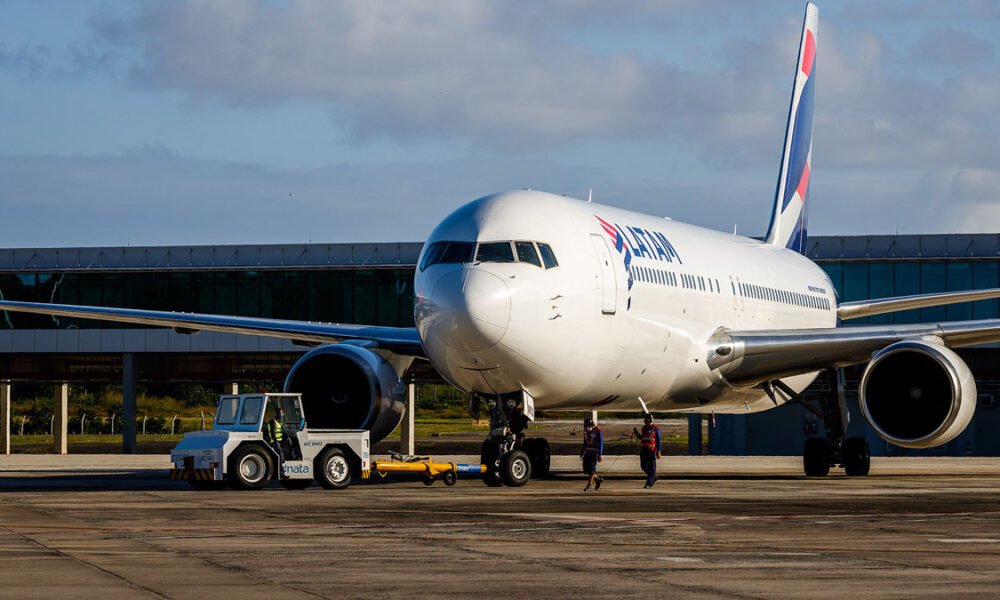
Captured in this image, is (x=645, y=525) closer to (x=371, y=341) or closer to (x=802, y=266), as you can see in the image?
(x=371, y=341)

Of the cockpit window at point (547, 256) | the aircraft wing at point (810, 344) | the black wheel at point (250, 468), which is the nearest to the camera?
the cockpit window at point (547, 256)

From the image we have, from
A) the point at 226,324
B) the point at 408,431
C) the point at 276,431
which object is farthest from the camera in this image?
the point at 408,431

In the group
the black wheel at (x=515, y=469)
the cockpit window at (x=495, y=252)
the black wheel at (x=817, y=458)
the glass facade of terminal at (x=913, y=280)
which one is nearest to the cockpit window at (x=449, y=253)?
the cockpit window at (x=495, y=252)

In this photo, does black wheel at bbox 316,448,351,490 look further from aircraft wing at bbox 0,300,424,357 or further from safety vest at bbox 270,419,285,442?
aircraft wing at bbox 0,300,424,357

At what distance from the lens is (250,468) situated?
21891mm

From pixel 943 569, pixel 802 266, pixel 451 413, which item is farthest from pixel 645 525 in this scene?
pixel 451 413

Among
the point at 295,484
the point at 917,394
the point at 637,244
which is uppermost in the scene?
the point at 637,244

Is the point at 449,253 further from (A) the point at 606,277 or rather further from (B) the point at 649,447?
(B) the point at 649,447

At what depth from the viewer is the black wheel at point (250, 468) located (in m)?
21.7

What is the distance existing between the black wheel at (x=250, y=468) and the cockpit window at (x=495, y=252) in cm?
469

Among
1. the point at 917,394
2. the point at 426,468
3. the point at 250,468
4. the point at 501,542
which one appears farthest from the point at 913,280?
the point at 501,542

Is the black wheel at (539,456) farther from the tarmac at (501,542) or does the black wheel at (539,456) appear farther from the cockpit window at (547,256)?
the cockpit window at (547,256)

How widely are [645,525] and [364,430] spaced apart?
9.79 meters

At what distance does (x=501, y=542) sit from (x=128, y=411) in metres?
36.6
